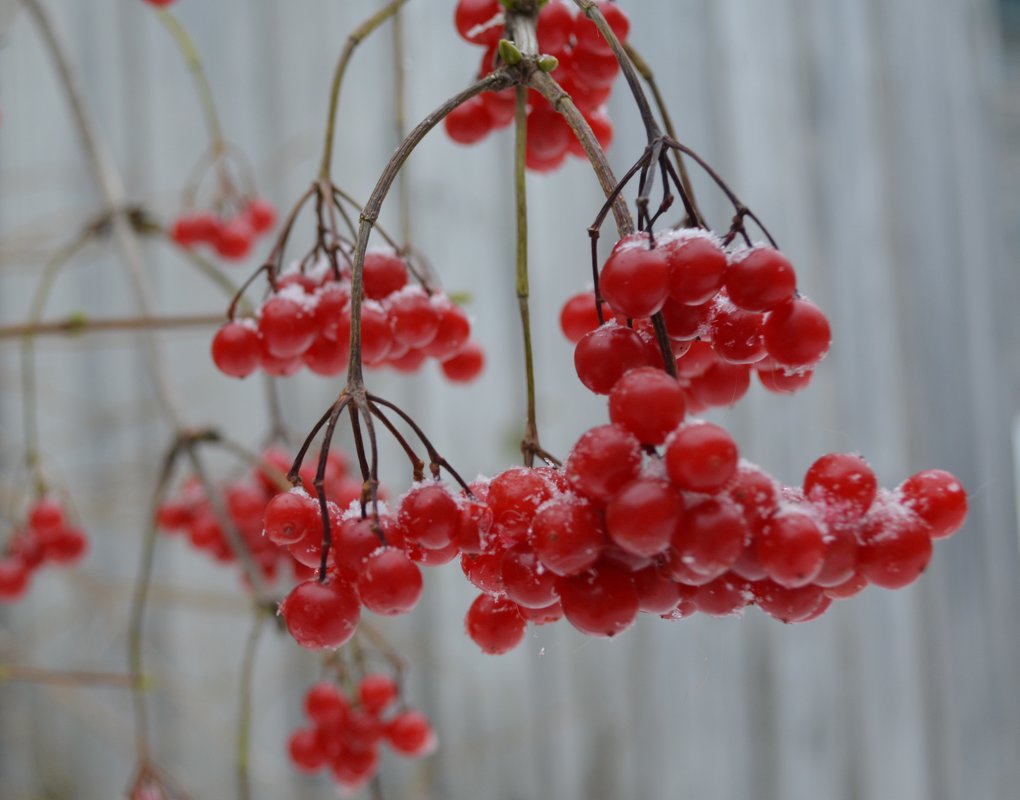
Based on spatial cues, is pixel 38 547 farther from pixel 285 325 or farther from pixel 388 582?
pixel 388 582

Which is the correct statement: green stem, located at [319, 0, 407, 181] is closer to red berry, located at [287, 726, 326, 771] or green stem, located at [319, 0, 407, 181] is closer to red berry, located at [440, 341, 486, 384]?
red berry, located at [440, 341, 486, 384]

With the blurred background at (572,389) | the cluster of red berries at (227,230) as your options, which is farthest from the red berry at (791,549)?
the cluster of red berries at (227,230)

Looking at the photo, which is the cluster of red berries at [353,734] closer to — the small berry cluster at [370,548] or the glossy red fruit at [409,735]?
the glossy red fruit at [409,735]

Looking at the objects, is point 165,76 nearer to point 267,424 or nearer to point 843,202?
point 267,424

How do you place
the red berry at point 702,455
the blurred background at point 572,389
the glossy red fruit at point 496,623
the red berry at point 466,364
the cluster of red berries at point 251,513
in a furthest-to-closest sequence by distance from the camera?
the blurred background at point 572,389 → the cluster of red berries at point 251,513 → the red berry at point 466,364 → the glossy red fruit at point 496,623 → the red berry at point 702,455

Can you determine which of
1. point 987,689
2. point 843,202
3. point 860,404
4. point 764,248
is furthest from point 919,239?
point 764,248

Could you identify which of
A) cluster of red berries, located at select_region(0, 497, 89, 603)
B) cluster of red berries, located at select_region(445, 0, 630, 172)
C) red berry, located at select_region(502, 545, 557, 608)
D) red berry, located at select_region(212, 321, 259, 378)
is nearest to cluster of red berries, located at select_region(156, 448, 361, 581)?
cluster of red berries, located at select_region(0, 497, 89, 603)
